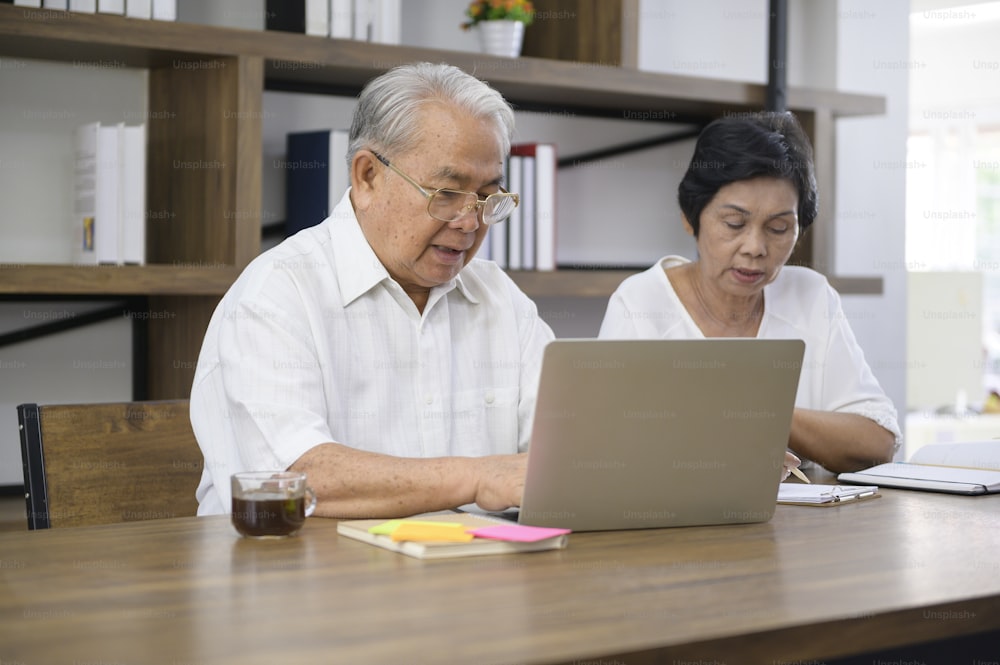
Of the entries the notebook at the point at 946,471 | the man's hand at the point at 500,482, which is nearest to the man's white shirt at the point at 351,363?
the man's hand at the point at 500,482

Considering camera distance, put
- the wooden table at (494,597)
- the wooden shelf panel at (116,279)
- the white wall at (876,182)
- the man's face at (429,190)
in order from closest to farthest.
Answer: the wooden table at (494,597) < the man's face at (429,190) < the wooden shelf panel at (116,279) < the white wall at (876,182)

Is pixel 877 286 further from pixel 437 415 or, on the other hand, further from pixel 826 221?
pixel 437 415

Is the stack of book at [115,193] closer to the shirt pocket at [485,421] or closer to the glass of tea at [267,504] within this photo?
the shirt pocket at [485,421]

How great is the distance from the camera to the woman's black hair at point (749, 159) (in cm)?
233

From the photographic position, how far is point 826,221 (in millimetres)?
3422

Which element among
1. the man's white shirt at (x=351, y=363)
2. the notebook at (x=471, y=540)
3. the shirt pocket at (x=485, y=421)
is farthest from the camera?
the shirt pocket at (x=485, y=421)

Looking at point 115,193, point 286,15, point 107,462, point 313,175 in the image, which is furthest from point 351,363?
point 286,15

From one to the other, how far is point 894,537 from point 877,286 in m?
2.23

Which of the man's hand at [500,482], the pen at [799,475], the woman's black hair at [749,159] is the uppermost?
the woman's black hair at [749,159]

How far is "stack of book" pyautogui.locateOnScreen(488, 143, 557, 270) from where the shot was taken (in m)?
3.00

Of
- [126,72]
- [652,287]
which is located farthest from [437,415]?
[126,72]

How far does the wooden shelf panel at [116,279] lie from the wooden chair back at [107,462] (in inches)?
24.5

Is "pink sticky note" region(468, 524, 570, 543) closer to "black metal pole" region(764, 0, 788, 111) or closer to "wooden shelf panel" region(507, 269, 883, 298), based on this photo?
"wooden shelf panel" region(507, 269, 883, 298)

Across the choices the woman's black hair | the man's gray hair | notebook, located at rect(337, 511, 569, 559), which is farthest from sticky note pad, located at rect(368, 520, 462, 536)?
the woman's black hair
